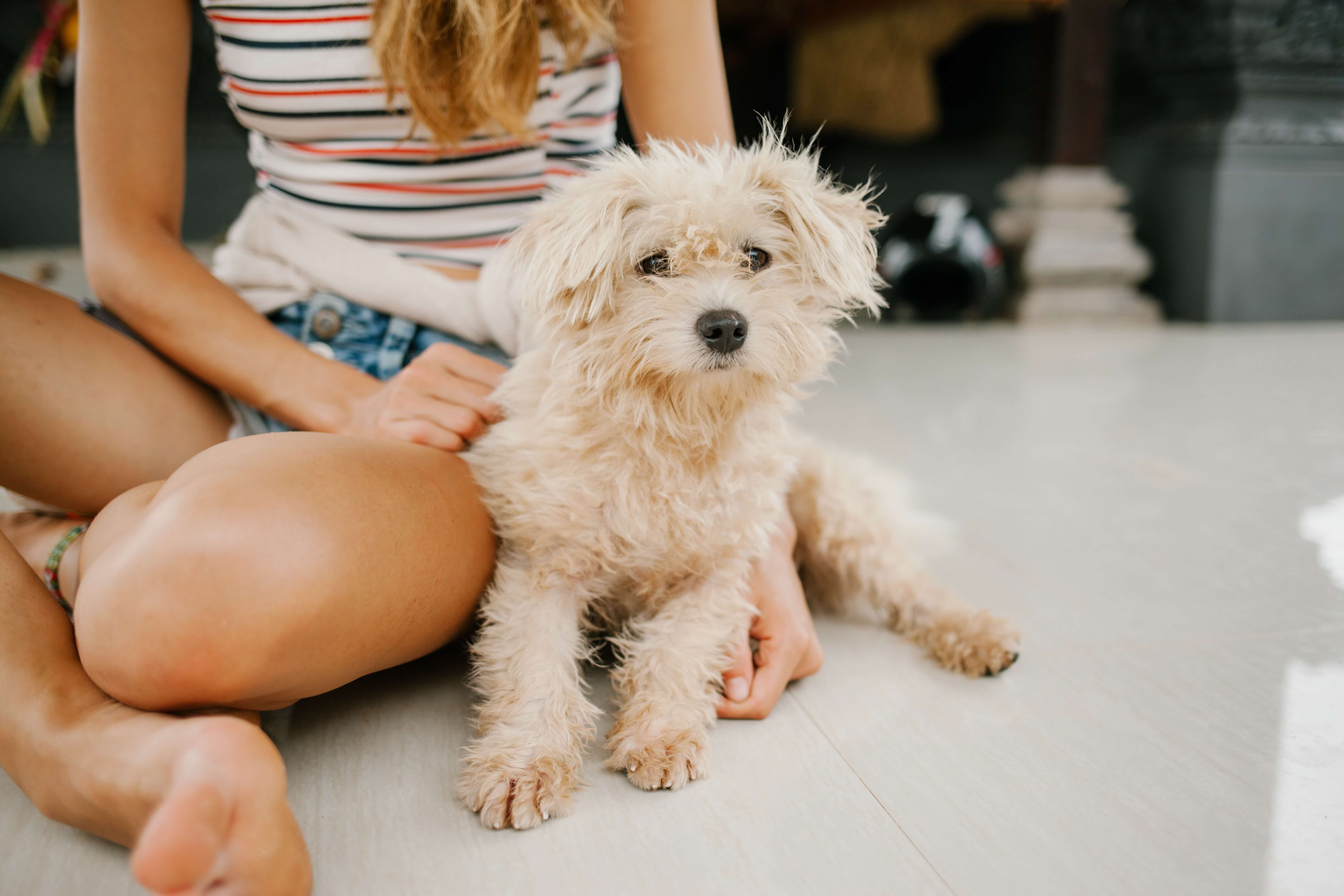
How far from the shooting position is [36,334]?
1190mm

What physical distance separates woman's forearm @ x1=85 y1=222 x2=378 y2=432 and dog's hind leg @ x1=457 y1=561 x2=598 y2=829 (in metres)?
0.40

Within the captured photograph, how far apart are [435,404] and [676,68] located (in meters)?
0.66

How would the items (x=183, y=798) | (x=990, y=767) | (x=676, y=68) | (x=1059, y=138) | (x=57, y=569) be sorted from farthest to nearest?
(x=1059, y=138)
(x=676, y=68)
(x=57, y=569)
(x=990, y=767)
(x=183, y=798)

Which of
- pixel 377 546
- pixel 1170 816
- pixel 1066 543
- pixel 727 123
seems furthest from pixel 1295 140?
pixel 377 546

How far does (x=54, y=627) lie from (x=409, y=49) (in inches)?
33.7

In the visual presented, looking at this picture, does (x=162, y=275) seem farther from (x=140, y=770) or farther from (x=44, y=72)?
(x=44, y=72)

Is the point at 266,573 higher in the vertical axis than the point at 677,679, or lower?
higher

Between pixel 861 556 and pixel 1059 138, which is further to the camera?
pixel 1059 138

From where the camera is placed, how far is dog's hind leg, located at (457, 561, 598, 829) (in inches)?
36.8

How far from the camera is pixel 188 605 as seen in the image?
83 cm

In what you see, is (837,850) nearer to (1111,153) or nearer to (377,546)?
(377,546)

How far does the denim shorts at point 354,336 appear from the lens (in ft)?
4.62

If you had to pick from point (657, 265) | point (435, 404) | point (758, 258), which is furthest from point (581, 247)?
point (435, 404)

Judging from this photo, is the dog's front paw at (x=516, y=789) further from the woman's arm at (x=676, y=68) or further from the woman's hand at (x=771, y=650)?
the woman's arm at (x=676, y=68)
